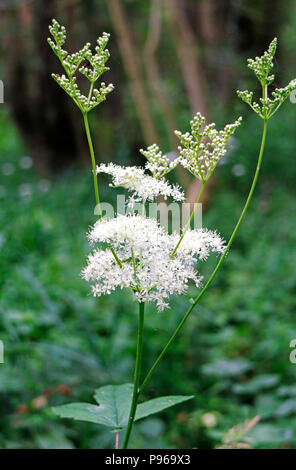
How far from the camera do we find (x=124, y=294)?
177 inches

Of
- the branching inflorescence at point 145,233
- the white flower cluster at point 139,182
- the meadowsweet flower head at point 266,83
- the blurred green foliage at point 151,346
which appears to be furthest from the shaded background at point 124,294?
the meadowsweet flower head at point 266,83

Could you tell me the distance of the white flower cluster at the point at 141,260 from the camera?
138 centimetres

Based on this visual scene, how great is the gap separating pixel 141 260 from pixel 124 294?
124 inches

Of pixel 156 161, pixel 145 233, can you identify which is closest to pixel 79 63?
pixel 156 161

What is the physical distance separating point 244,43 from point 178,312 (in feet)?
30.5

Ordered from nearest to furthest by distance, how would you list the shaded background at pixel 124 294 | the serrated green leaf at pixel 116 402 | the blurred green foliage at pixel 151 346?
1. the serrated green leaf at pixel 116 402
2. the blurred green foliage at pixel 151 346
3. the shaded background at pixel 124 294

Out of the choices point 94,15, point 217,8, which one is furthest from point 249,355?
point 217,8

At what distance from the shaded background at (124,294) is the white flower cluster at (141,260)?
1071 mm

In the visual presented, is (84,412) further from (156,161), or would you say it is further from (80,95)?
(80,95)

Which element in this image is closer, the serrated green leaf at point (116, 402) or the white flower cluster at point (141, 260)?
the white flower cluster at point (141, 260)

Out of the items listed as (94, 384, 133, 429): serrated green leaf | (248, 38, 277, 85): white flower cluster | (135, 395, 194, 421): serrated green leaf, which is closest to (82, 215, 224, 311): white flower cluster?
(135, 395, 194, 421): serrated green leaf

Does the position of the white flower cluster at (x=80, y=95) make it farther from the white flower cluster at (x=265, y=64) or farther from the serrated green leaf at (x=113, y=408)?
the serrated green leaf at (x=113, y=408)

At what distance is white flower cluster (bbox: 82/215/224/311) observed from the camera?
1378 millimetres

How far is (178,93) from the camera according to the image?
37.0 ft
